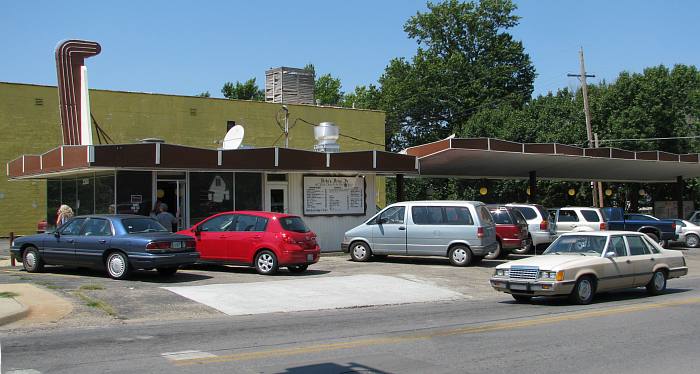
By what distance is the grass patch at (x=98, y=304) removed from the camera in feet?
40.3

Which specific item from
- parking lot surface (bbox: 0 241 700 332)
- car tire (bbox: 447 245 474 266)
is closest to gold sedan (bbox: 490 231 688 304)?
parking lot surface (bbox: 0 241 700 332)

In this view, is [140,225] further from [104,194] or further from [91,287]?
[104,194]

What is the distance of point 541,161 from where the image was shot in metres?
29.5

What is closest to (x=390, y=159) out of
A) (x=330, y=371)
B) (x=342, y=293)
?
(x=342, y=293)

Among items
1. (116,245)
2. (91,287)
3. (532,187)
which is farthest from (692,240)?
(91,287)

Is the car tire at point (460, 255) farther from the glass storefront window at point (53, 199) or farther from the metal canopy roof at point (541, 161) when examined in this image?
the glass storefront window at point (53, 199)

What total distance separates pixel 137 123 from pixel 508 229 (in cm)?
2062

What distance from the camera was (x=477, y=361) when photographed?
834cm

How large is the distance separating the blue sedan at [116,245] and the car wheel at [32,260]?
14cm

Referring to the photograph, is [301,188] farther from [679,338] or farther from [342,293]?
[679,338]

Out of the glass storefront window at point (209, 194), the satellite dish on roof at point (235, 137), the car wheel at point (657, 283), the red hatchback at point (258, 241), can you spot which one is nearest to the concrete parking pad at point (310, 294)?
the red hatchback at point (258, 241)

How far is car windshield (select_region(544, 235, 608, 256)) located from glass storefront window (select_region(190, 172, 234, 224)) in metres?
10.9

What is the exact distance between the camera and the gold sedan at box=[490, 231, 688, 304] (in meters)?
13.2

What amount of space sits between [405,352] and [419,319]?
332 centimetres
